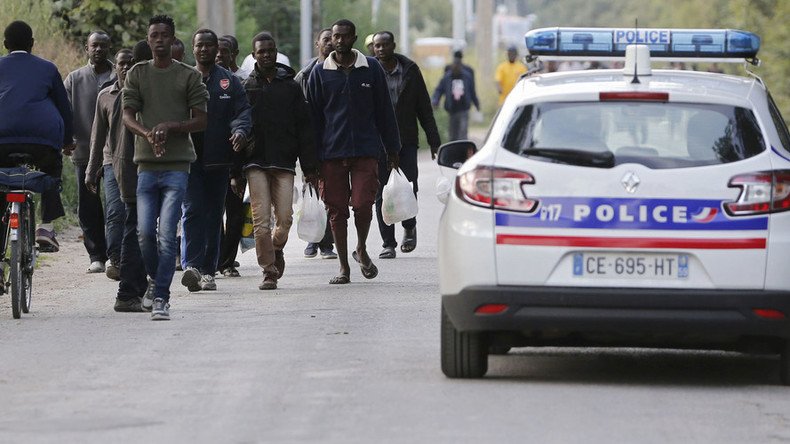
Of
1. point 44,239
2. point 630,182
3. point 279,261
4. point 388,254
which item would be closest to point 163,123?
point 279,261

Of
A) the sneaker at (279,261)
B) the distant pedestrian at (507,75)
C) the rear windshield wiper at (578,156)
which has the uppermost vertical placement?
the rear windshield wiper at (578,156)

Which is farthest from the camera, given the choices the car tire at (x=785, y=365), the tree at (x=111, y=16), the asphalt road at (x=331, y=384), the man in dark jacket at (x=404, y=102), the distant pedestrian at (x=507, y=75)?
the distant pedestrian at (x=507, y=75)

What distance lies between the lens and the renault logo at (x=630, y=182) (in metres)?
8.74

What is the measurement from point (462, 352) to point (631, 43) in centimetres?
255

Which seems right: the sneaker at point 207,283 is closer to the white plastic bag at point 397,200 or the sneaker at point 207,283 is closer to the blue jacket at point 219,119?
the blue jacket at point 219,119

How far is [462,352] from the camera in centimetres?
918

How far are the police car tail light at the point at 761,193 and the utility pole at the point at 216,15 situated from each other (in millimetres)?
18208

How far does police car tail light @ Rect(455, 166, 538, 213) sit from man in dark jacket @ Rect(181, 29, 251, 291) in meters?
4.62

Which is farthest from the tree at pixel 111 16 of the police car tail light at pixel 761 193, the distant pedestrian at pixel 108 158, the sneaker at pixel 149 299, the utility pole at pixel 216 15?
the police car tail light at pixel 761 193

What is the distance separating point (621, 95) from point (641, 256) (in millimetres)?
812

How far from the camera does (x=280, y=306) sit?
12.8 metres

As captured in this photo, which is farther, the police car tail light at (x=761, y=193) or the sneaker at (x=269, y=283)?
the sneaker at (x=269, y=283)

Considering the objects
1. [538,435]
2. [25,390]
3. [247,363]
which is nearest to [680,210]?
[538,435]

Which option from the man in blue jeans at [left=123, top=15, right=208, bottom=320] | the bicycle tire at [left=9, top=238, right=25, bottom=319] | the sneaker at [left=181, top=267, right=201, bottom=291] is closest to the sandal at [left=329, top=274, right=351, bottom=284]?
the sneaker at [left=181, top=267, right=201, bottom=291]
